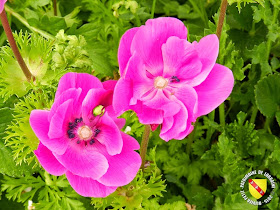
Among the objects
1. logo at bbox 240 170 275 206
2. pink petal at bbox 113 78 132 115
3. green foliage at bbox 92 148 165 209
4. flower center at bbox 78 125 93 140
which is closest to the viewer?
pink petal at bbox 113 78 132 115

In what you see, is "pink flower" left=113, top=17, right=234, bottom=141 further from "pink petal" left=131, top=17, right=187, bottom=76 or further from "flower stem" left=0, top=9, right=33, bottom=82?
"flower stem" left=0, top=9, right=33, bottom=82

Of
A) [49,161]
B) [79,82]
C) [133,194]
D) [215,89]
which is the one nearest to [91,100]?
[79,82]

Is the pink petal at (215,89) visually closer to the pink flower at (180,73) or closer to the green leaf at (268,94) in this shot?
the pink flower at (180,73)

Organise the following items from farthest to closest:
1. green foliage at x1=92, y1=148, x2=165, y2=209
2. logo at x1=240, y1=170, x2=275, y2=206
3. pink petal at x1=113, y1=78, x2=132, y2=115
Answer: logo at x1=240, y1=170, x2=275, y2=206 < green foliage at x1=92, y1=148, x2=165, y2=209 < pink petal at x1=113, y1=78, x2=132, y2=115

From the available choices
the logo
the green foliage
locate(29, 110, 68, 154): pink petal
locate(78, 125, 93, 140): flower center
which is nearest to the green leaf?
the logo

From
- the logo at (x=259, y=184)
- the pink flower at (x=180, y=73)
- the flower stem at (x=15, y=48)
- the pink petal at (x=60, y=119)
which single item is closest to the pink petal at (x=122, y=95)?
the pink flower at (x=180, y=73)

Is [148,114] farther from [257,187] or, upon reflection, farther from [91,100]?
[257,187]
